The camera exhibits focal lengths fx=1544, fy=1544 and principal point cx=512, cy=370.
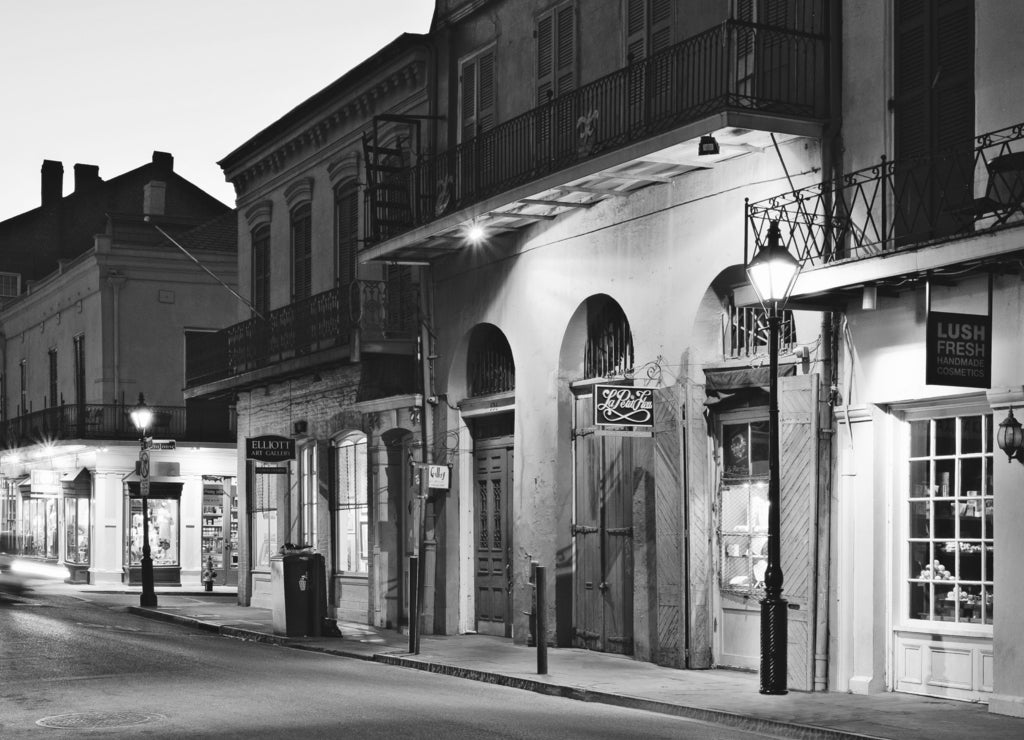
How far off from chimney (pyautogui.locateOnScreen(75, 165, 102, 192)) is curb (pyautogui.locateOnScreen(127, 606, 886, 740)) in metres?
35.7

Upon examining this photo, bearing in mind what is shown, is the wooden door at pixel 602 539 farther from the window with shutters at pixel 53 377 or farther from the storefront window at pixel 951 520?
the window with shutters at pixel 53 377

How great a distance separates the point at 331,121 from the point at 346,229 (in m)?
1.74

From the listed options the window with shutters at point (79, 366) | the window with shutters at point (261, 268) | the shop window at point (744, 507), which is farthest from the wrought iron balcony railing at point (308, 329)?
the window with shutters at point (79, 366)

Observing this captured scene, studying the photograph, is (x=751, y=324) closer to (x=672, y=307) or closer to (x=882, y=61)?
(x=672, y=307)

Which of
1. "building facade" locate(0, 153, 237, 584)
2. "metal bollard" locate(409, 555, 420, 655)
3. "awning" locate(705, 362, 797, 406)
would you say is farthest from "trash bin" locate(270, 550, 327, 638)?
"building facade" locate(0, 153, 237, 584)

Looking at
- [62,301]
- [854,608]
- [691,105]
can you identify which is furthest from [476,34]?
[62,301]

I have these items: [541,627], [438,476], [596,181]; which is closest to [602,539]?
[438,476]

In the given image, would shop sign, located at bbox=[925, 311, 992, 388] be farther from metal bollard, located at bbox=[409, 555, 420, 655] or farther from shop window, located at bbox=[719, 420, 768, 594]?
metal bollard, located at bbox=[409, 555, 420, 655]

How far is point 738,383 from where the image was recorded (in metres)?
15.2

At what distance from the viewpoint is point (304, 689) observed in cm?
1329

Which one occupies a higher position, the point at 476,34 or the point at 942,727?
the point at 476,34

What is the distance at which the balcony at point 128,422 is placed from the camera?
122ft

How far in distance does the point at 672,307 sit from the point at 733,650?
353 cm

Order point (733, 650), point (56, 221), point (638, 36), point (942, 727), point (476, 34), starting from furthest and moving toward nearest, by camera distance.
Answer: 1. point (56, 221)
2. point (476, 34)
3. point (638, 36)
4. point (733, 650)
5. point (942, 727)
